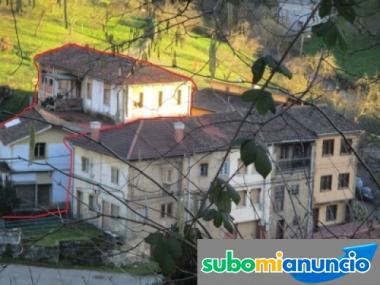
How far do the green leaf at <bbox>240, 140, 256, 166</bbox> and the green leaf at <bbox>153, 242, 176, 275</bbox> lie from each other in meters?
0.11

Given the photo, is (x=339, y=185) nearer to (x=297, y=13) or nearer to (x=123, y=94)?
(x=297, y=13)

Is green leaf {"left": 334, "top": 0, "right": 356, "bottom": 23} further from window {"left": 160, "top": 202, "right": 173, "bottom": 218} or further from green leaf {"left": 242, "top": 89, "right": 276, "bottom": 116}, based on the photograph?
window {"left": 160, "top": 202, "right": 173, "bottom": 218}

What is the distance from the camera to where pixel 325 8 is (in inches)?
29.7

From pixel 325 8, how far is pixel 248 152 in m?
0.16

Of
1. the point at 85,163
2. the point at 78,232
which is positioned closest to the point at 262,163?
the point at 78,232

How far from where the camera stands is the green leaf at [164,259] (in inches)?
28.3

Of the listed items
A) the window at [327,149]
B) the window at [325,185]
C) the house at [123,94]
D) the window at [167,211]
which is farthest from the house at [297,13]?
the house at [123,94]

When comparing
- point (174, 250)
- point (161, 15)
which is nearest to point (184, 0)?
point (161, 15)

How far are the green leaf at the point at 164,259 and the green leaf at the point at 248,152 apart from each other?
0.11 metres

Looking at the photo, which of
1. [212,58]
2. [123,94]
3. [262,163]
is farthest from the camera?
[123,94]

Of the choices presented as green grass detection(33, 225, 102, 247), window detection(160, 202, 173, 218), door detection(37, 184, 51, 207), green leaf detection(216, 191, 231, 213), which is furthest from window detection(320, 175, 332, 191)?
door detection(37, 184, 51, 207)

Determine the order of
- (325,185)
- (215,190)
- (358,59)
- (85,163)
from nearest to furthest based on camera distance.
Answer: (215,190), (358,59), (325,185), (85,163)

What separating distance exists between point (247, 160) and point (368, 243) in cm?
24

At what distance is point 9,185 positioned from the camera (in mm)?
7328
